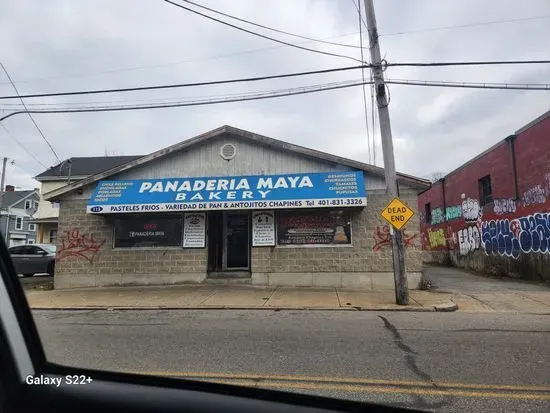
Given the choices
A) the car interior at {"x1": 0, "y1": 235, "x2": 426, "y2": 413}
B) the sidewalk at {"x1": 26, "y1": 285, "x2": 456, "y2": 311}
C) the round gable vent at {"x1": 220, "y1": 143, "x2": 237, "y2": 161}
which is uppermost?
the round gable vent at {"x1": 220, "y1": 143, "x2": 237, "y2": 161}

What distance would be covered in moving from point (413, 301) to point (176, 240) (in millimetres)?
7856

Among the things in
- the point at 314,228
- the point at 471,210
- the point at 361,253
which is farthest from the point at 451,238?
the point at 314,228

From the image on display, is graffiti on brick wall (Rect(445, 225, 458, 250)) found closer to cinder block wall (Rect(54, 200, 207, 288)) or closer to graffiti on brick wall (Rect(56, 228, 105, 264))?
cinder block wall (Rect(54, 200, 207, 288))

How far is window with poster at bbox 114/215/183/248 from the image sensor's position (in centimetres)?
1597

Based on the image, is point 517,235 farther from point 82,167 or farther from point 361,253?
point 82,167

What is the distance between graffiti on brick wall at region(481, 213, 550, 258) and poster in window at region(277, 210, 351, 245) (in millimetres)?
6976

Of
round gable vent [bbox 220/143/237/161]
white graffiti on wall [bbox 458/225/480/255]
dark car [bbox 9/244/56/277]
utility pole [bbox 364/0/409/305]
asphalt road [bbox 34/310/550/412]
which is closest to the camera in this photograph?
asphalt road [bbox 34/310/550/412]

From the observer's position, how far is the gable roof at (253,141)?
49.2 ft

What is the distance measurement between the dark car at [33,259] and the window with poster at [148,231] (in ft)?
21.1

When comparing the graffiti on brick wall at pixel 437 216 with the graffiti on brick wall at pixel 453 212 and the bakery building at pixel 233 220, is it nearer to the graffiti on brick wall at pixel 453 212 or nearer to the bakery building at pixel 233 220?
the graffiti on brick wall at pixel 453 212

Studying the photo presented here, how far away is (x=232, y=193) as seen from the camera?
14.9 metres

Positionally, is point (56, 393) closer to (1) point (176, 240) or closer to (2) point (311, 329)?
(2) point (311, 329)

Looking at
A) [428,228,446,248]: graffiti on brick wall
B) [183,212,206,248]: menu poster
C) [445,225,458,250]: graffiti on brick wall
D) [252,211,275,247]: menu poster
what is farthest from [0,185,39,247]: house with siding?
[445,225,458,250]: graffiti on brick wall

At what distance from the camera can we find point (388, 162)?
40.3 feet
